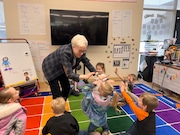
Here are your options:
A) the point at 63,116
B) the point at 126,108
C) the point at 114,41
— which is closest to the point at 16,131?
the point at 63,116

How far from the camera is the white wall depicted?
11.0 ft

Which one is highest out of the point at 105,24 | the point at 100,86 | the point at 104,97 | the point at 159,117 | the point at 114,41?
the point at 105,24

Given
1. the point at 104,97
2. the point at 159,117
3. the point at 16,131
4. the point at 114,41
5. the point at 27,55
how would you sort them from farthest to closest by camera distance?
the point at 114,41, the point at 27,55, the point at 159,117, the point at 104,97, the point at 16,131

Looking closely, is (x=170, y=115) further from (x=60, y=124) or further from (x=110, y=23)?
(x=110, y=23)

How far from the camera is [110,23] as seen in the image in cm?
386

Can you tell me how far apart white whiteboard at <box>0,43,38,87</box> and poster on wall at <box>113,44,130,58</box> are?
2.13m

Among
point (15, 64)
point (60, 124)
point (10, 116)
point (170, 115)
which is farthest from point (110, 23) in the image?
point (10, 116)

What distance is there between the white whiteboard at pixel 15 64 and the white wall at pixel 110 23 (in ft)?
2.05

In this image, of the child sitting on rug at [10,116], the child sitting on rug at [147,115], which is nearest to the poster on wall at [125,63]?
the child sitting on rug at [147,115]

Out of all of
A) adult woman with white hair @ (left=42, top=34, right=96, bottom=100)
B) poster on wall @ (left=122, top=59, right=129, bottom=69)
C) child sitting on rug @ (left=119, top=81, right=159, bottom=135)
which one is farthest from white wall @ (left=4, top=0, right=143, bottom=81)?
child sitting on rug @ (left=119, top=81, right=159, bottom=135)

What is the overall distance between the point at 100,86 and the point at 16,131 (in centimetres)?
85

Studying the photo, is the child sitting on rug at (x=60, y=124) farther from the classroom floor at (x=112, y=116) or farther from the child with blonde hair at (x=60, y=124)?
the classroom floor at (x=112, y=116)

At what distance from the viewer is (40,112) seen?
7.75 feet

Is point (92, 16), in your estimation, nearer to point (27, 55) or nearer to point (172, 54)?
point (27, 55)
